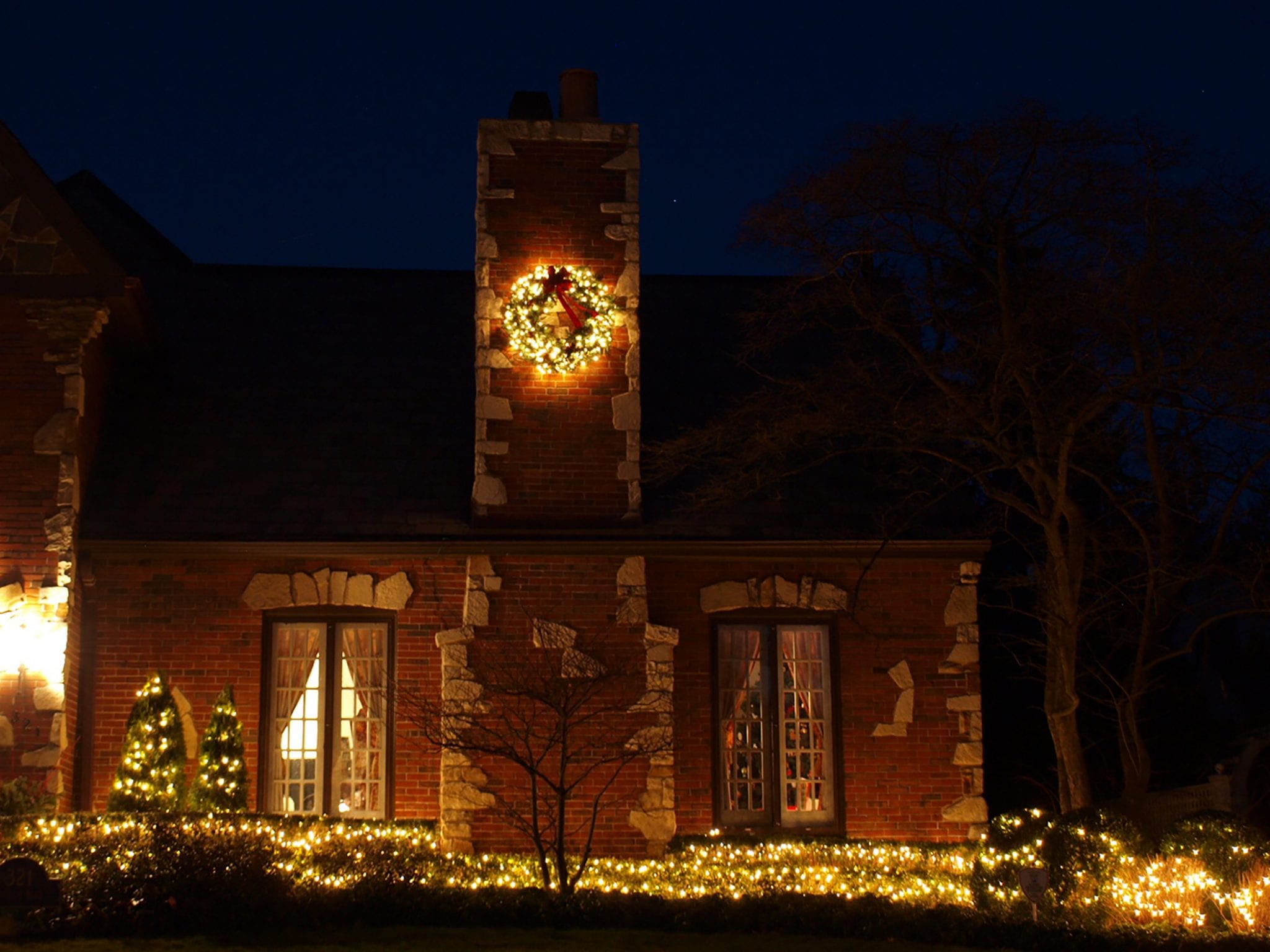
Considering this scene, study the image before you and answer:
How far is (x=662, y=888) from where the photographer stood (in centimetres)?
1120

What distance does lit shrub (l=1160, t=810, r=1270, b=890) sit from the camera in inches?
407

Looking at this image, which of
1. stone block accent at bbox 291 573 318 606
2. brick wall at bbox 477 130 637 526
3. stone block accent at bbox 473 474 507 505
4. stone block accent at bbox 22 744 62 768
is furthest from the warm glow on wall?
brick wall at bbox 477 130 637 526

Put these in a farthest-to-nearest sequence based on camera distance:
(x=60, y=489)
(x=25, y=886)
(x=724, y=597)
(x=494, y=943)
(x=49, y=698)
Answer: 1. (x=724, y=597)
2. (x=60, y=489)
3. (x=49, y=698)
4. (x=494, y=943)
5. (x=25, y=886)

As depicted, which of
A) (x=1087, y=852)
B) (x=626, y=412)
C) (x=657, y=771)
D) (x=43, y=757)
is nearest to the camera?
(x=1087, y=852)

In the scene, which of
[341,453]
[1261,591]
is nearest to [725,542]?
[341,453]

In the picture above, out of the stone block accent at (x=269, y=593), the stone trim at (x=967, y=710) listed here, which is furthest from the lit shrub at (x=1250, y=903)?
the stone block accent at (x=269, y=593)

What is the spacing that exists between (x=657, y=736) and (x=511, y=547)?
2.08m

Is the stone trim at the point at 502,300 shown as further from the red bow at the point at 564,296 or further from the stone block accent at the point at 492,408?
the red bow at the point at 564,296

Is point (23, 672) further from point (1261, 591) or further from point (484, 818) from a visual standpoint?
point (1261, 591)

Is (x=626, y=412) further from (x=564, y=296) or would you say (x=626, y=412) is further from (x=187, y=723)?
(x=187, y=723)

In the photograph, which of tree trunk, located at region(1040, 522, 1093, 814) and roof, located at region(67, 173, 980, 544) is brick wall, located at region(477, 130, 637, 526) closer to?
roof, located at region(67, 173, 980, 544)

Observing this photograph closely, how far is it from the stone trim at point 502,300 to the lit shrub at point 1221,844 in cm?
513

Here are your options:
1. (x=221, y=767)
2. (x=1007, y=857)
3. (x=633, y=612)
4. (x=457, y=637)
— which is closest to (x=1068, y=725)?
(x=1007, y=857)

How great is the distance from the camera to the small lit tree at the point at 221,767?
12414mm
